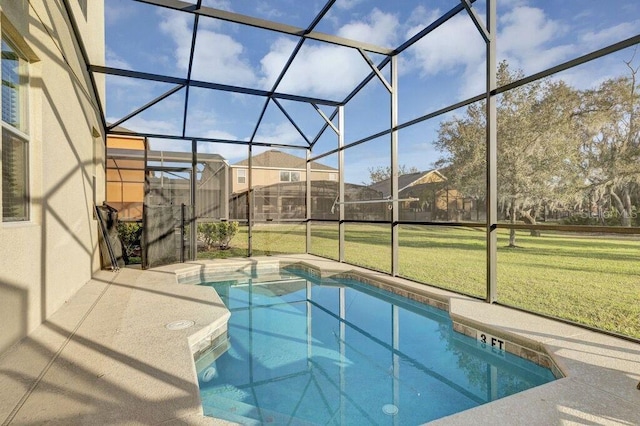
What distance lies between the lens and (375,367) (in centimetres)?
333

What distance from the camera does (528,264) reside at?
8.54 m

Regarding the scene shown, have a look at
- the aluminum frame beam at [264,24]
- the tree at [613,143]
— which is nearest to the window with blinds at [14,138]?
the aluminum frame beam at [264,24]

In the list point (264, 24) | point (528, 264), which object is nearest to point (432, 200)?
point (264, 24)

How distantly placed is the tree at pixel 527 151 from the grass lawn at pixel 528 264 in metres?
0.86

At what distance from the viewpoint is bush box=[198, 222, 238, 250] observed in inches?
398

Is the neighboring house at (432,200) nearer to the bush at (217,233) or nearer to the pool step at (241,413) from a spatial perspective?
the pool step at (241,413)

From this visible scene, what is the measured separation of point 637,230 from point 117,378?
4261 mm

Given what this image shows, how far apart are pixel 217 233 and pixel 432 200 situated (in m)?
6.64

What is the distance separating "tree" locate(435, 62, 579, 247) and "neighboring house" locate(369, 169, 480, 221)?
22 centimetres

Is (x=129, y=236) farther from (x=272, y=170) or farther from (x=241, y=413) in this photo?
(x=241, y=413)

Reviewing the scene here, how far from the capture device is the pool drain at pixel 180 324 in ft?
11.3

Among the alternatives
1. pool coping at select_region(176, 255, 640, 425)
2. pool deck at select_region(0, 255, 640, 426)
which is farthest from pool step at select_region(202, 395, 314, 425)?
pool coping at select_region(176, 255, 640, 425)

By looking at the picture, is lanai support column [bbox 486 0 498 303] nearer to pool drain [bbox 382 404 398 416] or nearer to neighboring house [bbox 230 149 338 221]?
pool drain [bbox 382 404 398 416]

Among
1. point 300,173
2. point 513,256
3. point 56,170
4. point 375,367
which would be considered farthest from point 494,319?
point 300,173
